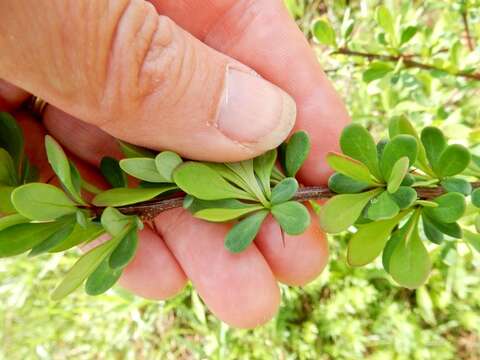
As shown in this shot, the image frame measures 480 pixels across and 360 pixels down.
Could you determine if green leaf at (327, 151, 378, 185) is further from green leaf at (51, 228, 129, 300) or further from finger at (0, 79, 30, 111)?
finger at (0, 79, 30, 111)

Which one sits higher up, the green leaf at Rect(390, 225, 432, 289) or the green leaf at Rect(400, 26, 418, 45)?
the green leaf at Rect(400, 26, 418, 45)

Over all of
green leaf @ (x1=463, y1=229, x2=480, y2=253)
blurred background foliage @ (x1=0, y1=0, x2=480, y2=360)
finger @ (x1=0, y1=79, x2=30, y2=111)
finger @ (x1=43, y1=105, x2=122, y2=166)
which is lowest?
blurred background foliage @ (x1=0, y1=0, x2=480, y2=360)

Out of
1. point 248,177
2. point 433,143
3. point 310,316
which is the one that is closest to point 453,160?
point 433,143

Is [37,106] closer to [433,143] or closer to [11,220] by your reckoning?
[11,220]

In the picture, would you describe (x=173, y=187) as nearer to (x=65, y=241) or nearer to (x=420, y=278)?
(x=65, y=241)

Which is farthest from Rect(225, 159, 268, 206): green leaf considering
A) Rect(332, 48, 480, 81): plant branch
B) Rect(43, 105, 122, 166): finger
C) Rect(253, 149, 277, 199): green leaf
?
Rect(332, 48, 480, 81): plant branch

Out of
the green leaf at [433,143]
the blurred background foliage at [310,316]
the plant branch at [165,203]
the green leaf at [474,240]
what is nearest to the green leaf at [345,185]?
the plant branch at [165,203]

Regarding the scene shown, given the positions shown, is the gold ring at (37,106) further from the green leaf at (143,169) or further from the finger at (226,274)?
the green leaf at (143,169)
